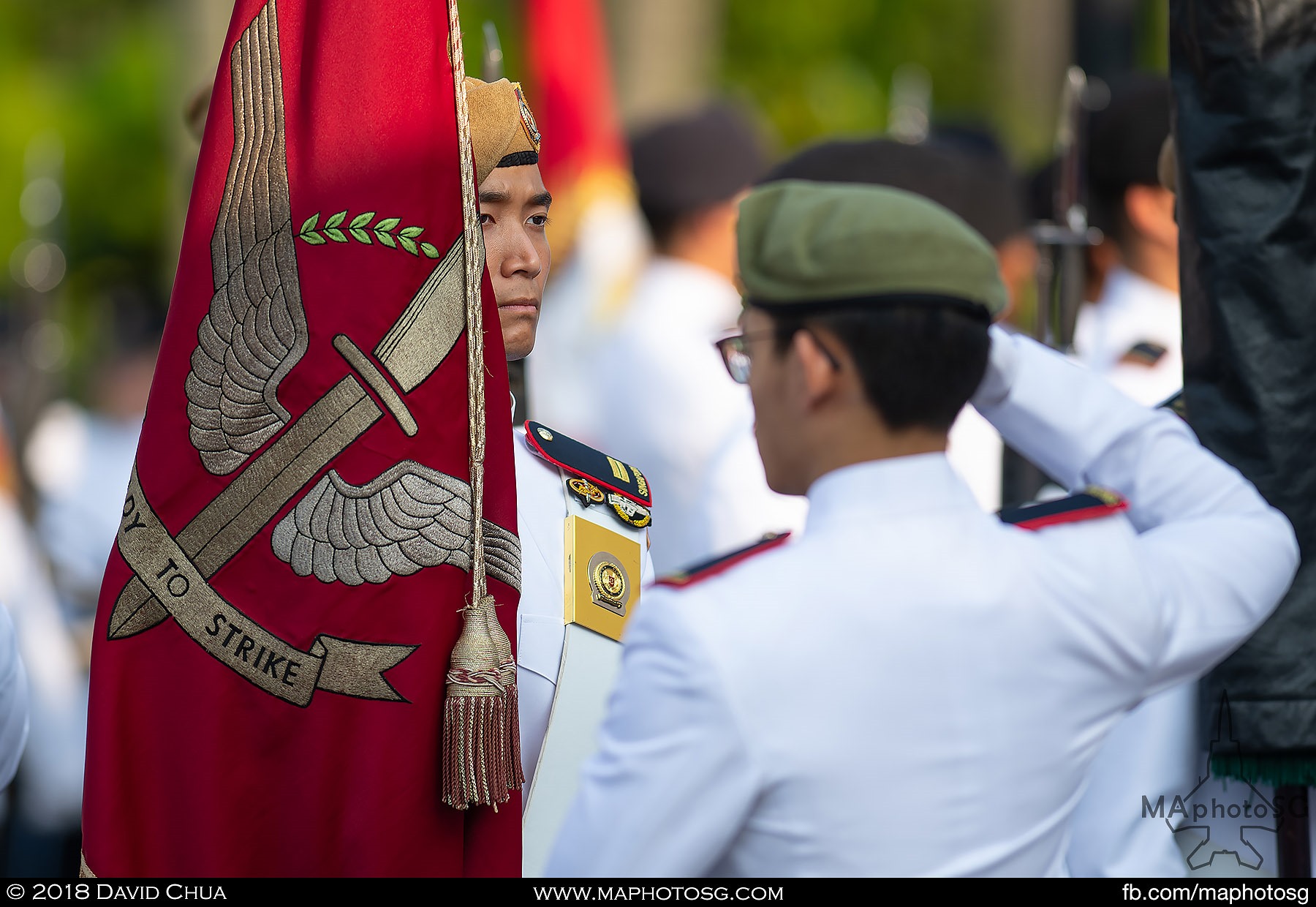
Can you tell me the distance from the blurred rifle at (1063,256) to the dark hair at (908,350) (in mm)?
1753

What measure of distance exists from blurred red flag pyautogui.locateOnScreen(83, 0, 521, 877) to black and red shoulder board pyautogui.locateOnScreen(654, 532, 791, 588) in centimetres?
48

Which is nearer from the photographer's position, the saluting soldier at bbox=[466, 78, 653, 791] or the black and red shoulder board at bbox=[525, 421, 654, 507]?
the saluting soldier at bbox=[466, 78, 653, 791]

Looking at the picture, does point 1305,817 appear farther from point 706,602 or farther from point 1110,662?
point 706,602

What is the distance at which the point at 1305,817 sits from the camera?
8.45 feet

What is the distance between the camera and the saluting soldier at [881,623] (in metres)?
1.73

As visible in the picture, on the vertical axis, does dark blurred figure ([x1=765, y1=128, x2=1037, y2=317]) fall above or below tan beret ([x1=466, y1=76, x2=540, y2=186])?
below

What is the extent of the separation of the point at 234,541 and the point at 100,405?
→ 5.50m

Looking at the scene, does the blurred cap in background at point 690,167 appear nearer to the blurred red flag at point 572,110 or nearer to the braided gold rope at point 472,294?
the blurred red flag at point 572,110

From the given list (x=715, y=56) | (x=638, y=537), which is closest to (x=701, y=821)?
(x=638, y=537)

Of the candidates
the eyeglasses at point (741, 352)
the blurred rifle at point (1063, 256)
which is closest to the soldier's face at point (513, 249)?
the eyeglasses at point (741, 352)

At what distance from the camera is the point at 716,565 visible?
185 cm

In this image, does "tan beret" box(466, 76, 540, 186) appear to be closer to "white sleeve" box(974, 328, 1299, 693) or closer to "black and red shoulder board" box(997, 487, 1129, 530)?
"white sleeve" box(974, 328, 1299, 693)

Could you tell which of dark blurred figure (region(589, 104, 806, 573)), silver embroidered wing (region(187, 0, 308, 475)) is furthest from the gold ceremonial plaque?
dark blurred figure (region(589, 104, 806, 573))

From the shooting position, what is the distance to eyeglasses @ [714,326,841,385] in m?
1.87
